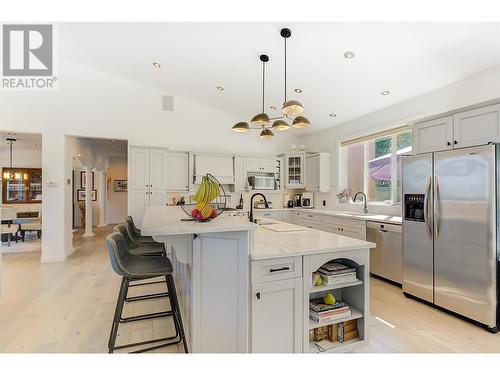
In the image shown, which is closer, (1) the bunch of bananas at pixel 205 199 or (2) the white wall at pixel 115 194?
(1) the bunch of bananas at pixel 205 199

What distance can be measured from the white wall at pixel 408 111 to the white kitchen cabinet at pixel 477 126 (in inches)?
25.5

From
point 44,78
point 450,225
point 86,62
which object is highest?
point 86,62

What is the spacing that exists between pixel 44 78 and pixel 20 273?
3.40 meters

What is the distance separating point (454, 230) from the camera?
103 inches

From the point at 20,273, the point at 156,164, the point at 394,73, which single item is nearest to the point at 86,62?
the point at 156,164

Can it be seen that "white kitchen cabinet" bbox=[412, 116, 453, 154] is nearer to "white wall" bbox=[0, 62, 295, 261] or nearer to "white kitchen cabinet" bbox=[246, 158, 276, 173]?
"white kitchen cabinet" bbox=[246, 158, 276, 173]

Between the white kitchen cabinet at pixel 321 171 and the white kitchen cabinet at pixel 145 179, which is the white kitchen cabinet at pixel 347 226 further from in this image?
the white kitchen cabinet at pixel 145 179

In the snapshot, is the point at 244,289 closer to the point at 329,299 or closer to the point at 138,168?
the point at 329,299

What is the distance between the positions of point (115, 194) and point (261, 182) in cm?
681

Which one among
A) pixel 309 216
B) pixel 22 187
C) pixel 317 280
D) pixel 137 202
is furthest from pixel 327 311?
pixel 22 187

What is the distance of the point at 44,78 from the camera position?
4.66 meters

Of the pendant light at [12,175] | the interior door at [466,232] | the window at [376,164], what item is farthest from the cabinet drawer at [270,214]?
the pendant light at [12,175]

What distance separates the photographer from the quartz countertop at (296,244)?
5.72 ft
